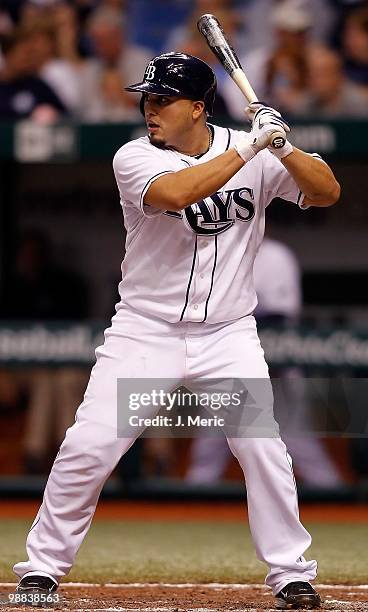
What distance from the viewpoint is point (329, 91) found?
25.5ft

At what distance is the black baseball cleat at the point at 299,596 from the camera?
3.71 meters

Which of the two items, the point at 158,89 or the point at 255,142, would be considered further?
the point at 158,89

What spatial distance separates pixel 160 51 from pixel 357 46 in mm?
1432

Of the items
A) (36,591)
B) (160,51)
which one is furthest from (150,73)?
(160,51)

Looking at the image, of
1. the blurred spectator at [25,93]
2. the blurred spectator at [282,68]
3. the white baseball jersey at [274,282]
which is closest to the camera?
the white baseball jersey at [274,282]

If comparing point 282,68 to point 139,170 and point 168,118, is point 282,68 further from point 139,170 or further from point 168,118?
point 139,170

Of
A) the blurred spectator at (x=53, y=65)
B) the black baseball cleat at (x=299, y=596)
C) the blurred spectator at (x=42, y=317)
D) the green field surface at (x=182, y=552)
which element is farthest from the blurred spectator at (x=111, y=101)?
the black baseball cleat at (x=299, y=596)

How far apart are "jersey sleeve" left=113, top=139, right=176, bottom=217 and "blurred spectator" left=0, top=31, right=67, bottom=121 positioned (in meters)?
3.52

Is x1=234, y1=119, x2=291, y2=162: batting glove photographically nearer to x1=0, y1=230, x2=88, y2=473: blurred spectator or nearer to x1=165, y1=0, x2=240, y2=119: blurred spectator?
x1=0, y1=230, x2=88, y2=473: blurred spectator

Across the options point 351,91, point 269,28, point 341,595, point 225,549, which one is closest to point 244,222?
point 341,595

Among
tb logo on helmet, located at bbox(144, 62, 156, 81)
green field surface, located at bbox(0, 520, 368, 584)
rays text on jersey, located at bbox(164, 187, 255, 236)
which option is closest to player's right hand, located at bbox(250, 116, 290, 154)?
rays text on jersey, located at bbox(164, 187, 255, 236)

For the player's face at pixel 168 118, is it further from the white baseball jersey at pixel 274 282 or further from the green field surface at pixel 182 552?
the white baseball jersey at pixel 274 282

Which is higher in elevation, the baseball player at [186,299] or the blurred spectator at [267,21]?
the blurred spectator at [267,21]

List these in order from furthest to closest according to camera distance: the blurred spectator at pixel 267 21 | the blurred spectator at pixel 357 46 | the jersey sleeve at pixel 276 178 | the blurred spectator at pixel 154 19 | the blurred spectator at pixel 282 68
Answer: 1. the blurred spectator at pixel 154 19
2. the blurred spectator at pixel 267 21
3. the blurred spectator at pixel 357 46
4. the blurred spectator at pixel 282 68
5. the jersey sleeve at pixel 276 178
